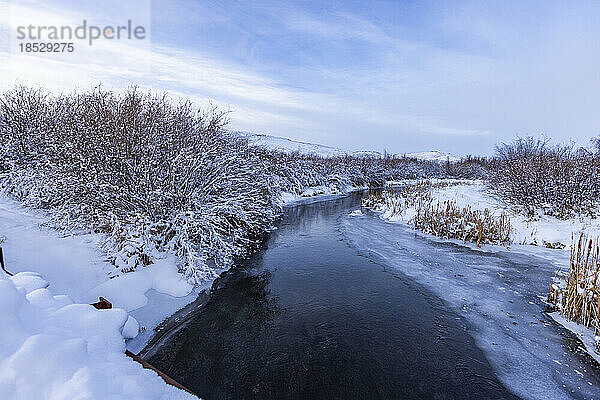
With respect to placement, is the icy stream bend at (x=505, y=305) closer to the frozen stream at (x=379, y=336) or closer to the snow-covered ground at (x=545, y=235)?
the frozen stream at (x=379, y=336)

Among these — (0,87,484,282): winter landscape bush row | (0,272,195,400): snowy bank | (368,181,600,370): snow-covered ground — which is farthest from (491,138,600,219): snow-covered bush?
(0,272,195,400): snowy bank

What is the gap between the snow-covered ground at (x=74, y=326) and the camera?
313 cm

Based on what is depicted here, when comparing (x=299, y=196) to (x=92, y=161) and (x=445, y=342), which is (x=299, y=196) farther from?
(x=445, y=342)

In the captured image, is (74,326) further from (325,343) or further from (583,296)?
(583,296)

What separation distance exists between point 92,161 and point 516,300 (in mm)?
12537

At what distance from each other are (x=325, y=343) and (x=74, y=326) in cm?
446

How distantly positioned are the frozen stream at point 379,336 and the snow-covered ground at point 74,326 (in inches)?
51.0

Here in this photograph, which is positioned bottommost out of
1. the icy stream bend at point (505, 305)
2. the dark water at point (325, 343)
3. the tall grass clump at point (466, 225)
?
the dark water at point (325, 343)

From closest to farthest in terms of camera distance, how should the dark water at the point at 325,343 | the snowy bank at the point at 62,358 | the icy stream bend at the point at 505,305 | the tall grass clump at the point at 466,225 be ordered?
the snowy bank at the point at 62,358 → the dark water at the point at 325,343 → the icy stream bend at the point at 505,305 → the tall grass clump at the point at 466,225

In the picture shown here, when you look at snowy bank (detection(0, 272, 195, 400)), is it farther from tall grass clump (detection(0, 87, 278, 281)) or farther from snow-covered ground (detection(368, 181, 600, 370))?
snow-covered ground (detection(368, 181, 600, 370))

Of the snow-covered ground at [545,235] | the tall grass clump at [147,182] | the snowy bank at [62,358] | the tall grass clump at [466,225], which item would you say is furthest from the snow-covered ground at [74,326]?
the tall grass clump at [466,225]

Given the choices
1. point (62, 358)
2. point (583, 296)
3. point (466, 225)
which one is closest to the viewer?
point (62, 358)

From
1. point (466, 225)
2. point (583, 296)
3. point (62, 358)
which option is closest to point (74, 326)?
point (62, 358)

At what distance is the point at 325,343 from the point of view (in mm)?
6613
